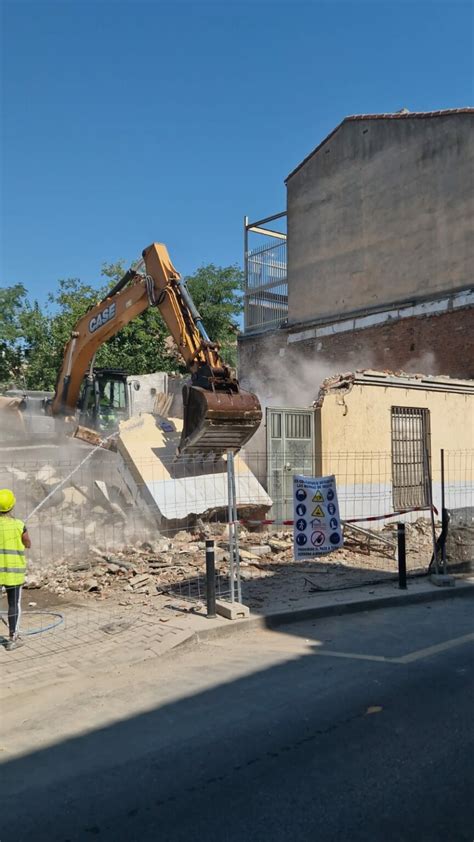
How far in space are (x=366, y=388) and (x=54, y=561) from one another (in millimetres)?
7989

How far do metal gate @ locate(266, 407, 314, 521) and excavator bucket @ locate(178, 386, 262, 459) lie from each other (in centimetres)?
204

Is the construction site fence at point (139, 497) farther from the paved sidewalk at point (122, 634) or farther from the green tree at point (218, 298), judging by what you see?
the green tree at point (218, 298)

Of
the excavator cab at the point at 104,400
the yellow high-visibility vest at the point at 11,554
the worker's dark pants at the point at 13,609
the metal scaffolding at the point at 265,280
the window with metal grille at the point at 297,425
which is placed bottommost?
the worker's dark pants at the point at 13,609

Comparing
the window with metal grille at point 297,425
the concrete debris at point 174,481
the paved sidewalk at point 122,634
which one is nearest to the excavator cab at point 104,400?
the concrete debris at point 174,481

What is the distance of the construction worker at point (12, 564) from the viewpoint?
21.0ft

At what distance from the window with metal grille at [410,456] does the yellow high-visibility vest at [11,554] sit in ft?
33.5

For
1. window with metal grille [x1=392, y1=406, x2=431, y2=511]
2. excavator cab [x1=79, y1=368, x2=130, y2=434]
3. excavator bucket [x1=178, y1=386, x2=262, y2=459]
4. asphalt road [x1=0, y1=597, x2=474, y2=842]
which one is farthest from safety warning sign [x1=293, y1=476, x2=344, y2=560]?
excavator cab [x1=79, y1=368, x2=130, y2=434]

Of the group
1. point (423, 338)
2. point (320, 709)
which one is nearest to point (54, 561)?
point (320, 709)

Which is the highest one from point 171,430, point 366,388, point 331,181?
point 331,181

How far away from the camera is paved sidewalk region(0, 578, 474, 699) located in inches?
226

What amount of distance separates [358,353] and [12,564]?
17444 mm

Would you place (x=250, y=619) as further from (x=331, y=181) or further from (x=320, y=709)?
(x=331, y=181)

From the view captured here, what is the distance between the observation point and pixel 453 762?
379 cm

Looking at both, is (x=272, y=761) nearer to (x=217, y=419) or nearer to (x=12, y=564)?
(x=12, y=564)
